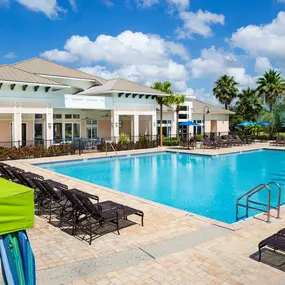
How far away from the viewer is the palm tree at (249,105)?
43.4m

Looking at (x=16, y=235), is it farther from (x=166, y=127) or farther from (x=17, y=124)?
(x=166, y=127)

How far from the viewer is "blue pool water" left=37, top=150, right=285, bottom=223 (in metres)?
11.4

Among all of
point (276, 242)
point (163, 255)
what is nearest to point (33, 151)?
point (163, 255)

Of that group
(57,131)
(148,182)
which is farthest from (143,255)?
(57,131)

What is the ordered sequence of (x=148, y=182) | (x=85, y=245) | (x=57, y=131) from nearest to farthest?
(x=85, y=245), (x=148, y=182), (x=57, y=131)

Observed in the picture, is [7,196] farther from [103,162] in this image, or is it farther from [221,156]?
[221,156]

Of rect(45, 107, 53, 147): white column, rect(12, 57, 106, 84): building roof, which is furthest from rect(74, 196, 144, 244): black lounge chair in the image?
rect(12, 57, 106, 84): building roof

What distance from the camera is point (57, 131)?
28203mm

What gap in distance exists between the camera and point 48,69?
27516mm

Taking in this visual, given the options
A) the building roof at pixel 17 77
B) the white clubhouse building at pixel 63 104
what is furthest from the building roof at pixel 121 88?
the building roof at pixel 17 77

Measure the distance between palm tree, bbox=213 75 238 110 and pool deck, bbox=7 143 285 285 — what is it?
41838 millimetres

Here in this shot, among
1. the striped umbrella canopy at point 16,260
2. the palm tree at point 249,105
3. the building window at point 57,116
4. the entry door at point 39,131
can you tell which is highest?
the palm tree at point 249,105

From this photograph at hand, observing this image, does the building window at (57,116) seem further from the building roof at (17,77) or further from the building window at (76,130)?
the building roof at (17,77)

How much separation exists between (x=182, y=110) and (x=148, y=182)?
70.8 feet
